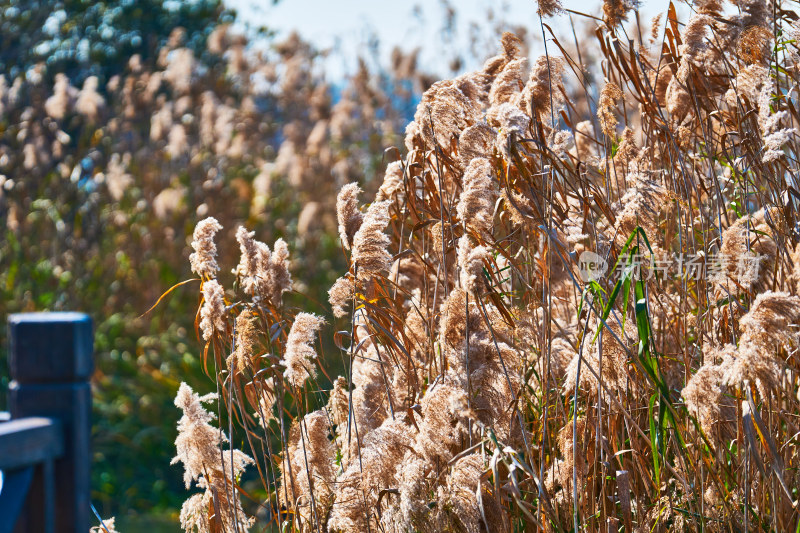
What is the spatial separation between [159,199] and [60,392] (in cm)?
520

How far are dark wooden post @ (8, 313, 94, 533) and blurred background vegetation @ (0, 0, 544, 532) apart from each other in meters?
3.85

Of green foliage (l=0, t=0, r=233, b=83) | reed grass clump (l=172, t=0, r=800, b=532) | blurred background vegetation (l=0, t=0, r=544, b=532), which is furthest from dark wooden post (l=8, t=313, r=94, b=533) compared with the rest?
green foliage (l=0, t=0, r=233, b=83)

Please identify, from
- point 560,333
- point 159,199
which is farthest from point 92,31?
point 560,333

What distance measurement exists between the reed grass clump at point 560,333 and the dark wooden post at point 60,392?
2.12ft

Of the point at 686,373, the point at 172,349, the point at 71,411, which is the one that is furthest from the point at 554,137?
the point at 172,349

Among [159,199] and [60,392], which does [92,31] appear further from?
[60,392]

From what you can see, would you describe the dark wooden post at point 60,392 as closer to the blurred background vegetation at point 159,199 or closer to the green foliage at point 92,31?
the blurred background vegetation at point 159,199

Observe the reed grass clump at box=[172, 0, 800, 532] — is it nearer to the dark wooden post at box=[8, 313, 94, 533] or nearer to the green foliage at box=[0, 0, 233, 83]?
the dark wooden post at box=[8, 313, 94, 533]

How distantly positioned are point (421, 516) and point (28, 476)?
2.61 feet

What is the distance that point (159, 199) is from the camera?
20.5 ft

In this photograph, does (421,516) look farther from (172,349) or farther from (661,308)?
(172,349)

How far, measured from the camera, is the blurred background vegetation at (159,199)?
5.66 m

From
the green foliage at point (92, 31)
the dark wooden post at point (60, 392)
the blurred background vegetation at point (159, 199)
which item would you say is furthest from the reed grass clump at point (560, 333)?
the green foliage at point (92, 31)

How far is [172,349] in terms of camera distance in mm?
6004
